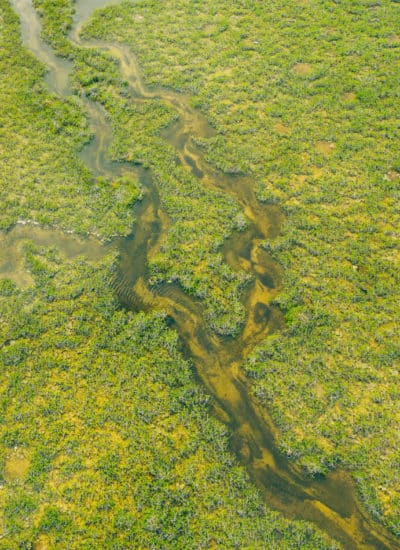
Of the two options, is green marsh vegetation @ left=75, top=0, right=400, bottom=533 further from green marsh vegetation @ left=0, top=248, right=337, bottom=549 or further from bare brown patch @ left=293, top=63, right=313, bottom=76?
green marsh vegetation @ left=0, top=248, right=337, bottom=549

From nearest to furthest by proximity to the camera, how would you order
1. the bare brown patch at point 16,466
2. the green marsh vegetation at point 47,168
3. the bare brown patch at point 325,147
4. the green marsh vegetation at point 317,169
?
the bare brown patch at point 16,466
the green marsh vegetation at point 317,169
the green marsh vegetation at point 47,168
the bare brown patch at point 325,147

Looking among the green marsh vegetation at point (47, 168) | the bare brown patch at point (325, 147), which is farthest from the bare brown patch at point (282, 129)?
the green marsh vegetation at point (47, 168)

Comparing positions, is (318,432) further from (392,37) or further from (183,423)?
(392,37)

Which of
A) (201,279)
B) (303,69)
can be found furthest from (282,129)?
(201,279)

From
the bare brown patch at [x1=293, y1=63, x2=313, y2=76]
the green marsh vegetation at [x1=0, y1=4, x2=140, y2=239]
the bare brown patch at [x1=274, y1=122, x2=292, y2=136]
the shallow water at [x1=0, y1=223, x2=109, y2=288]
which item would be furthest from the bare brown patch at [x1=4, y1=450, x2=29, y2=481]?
the bare brown patch at [x1=293, y1=63, x2=313, y2=76]

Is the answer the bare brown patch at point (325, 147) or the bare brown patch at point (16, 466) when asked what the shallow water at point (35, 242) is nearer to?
the bare brown patch at point (16, 466)

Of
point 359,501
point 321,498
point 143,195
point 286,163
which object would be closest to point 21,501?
point 321,498

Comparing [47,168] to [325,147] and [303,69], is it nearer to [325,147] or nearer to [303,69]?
[325,147]
